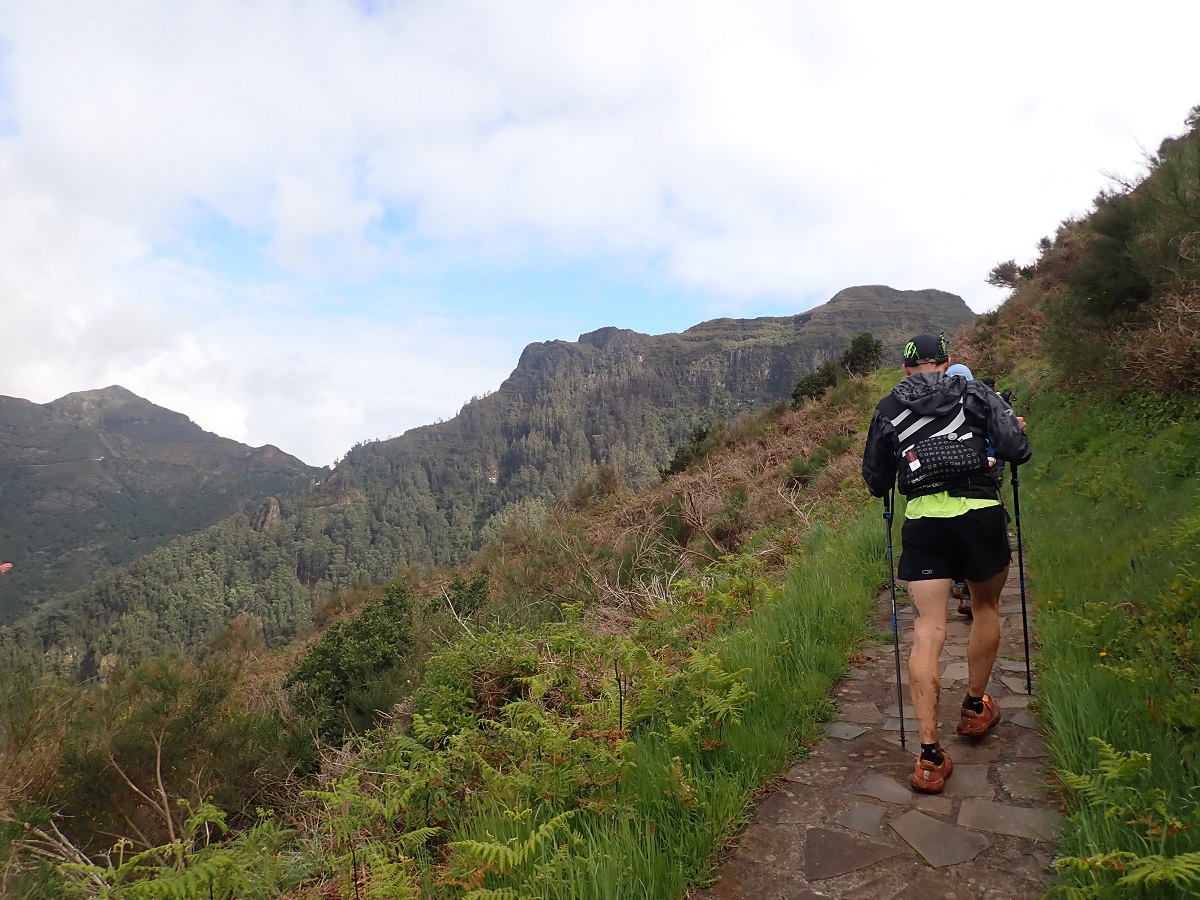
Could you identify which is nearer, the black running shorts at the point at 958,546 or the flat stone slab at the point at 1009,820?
the flat stone slab at the point at 1009,820

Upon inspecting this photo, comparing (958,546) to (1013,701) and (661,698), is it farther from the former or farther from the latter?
(661,698)

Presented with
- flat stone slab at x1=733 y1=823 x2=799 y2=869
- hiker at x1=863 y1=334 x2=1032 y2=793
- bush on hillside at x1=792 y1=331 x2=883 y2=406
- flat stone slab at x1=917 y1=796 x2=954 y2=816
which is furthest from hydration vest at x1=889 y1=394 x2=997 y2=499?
bush on hillside at x1=792 y1=331 x2=883 y2=406

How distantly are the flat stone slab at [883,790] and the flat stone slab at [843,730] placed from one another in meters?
0.40

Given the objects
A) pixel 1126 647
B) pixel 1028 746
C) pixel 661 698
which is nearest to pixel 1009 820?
pixel 1028 746

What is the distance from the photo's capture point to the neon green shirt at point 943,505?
2941mm

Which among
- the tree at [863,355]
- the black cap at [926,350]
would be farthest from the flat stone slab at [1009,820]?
the tree at [863,355]

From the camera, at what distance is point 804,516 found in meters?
9.42

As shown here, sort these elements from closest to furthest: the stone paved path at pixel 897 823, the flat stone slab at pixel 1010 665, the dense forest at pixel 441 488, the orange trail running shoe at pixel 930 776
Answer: the stone paved path at pixel 897 823 < the orange trail running shoe at pixel 930 776 < the flat stone slab at pixel 1010 665 < the dense forest at pixel 441 488

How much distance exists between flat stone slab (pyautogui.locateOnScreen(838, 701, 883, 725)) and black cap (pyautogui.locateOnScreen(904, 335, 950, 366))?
1.98 metres

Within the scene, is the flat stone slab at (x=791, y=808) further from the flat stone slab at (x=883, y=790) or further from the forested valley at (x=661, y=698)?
the flat stone slab at (x=883, y=790)

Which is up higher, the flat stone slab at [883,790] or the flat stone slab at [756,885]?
the flat stone slab at [883,790]

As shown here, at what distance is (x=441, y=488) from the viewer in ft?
527

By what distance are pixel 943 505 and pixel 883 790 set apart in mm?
1332

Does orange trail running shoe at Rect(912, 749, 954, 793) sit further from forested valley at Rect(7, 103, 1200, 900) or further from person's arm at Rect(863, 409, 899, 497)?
person's arm at Rect(863, 409, 899, 497)
